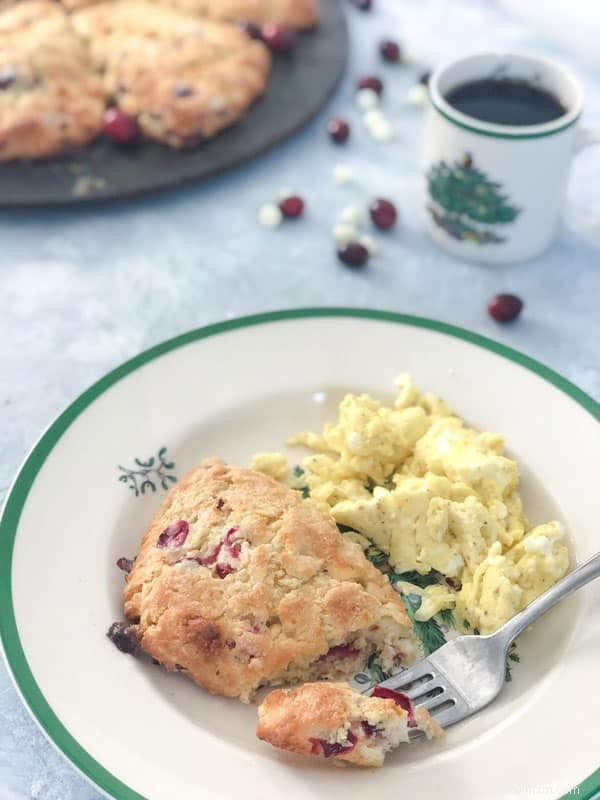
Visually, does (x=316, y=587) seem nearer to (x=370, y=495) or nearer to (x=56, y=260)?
(x=370, y=495)

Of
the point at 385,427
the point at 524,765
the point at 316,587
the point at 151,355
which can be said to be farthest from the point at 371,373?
the point at 524,765

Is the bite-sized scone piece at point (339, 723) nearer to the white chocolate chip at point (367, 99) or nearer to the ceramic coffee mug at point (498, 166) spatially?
the ceramic coffee mug at point (498, 166)

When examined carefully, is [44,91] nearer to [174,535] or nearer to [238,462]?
[238,462]

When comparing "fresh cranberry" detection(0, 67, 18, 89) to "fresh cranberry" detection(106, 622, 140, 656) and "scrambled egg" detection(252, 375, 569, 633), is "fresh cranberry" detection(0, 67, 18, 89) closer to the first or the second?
"scrambled egg" detection(252, 375, 569, 633)

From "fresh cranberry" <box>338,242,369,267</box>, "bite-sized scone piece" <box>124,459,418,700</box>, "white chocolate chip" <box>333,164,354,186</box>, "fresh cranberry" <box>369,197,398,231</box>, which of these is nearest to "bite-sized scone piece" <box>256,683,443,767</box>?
"bite-sized scone piece" <box>124,459,418,700</box>

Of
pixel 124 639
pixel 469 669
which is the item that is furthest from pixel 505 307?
pixel 124 639

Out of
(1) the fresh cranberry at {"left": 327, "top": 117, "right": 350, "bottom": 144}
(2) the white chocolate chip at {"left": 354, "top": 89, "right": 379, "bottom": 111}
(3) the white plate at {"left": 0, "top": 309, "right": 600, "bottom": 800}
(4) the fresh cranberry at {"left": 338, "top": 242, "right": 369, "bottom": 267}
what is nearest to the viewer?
(3) the white plate at {"left": 0, "top": 309, "right": 600, "bottom": 800}

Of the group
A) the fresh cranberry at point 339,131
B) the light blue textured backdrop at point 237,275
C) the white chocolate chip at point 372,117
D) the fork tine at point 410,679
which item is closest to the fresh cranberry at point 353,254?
the light blue textured backdrop at point 237,275
